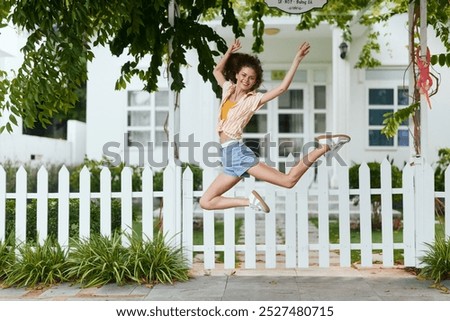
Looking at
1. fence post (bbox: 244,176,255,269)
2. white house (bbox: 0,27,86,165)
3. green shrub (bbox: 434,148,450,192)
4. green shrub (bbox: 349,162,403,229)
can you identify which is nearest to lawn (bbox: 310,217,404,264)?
green shrub (bbox: 349,162,403,229)

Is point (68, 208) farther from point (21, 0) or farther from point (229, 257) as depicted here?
point (21, 0)

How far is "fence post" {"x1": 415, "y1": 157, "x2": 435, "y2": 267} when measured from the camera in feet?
18.2

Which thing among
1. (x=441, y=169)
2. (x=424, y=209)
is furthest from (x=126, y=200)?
(x=441, y=169)

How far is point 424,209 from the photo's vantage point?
5.58m

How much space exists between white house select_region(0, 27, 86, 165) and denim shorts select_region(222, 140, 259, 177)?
5.66m

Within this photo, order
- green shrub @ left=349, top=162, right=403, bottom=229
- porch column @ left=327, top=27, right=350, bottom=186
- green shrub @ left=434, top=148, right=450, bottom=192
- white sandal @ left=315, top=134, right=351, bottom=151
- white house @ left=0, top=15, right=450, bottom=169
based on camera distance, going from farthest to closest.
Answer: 1. white house @ left=0, top=15, right=450, bottom=169
2. porch column @ left=327, top=27, right=350, bottom=186
3. green shrub @ left=434, top=148, right=450, bottom=192
4. green shrub @ left=349, top=162, right=403, bottom=229
5. white sandal @ left=315, top=134, right=351, bottom=151

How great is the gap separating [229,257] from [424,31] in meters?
2.97

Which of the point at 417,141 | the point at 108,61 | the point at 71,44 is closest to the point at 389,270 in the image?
the point at 417,141

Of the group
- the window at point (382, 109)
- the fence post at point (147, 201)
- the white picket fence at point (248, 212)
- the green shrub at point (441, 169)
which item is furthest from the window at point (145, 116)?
the fence post at point (147, 201)

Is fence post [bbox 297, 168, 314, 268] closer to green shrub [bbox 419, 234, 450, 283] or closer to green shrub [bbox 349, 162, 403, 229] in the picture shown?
green shrub [bbox 419, 234, 450, 283]

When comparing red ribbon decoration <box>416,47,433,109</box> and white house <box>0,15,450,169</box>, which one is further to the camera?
white house <box>0,15,450,169</box>

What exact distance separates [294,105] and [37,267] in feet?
27.3

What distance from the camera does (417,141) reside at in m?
5.71

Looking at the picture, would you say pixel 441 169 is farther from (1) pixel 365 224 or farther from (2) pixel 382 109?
(1) pixel 365 224
